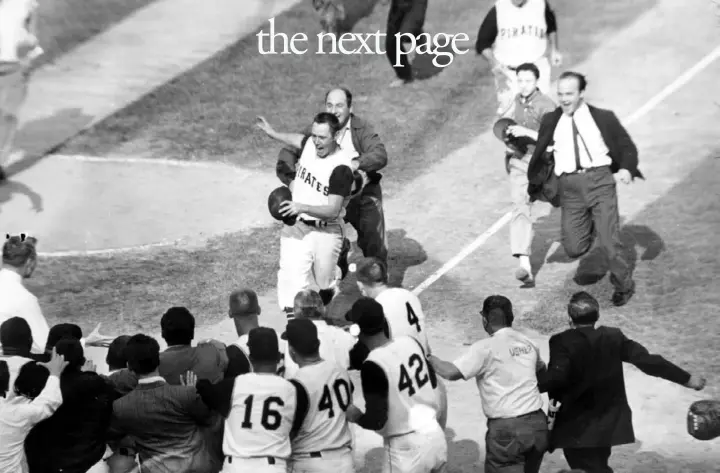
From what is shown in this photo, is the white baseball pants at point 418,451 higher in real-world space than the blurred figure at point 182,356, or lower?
lower

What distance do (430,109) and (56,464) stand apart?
9869mm

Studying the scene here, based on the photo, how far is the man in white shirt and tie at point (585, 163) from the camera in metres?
12.4

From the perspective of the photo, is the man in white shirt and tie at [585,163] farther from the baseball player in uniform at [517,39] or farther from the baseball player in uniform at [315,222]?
the baseball player in uniform at [517,39]

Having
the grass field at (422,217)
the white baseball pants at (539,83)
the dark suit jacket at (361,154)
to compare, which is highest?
the dark suit jacket at (361,154)

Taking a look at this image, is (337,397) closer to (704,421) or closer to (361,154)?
(704,421)

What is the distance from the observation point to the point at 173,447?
864cm

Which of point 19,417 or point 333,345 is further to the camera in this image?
point 333,345

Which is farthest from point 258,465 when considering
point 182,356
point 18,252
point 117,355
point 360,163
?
point 360,163

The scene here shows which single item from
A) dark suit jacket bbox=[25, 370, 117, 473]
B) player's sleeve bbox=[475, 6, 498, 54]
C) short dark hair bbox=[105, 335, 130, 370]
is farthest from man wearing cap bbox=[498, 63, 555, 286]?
dark suit jacket bbox=[25, 370, 117, 473]

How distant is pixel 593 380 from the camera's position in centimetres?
917

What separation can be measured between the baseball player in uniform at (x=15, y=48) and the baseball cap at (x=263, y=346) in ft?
27.4

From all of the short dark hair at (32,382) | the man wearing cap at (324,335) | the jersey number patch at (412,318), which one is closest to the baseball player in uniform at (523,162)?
the jersey number patch at (412,318)

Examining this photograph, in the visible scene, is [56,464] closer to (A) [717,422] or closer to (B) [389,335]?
(B) [389,335]

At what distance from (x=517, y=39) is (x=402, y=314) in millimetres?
6234
